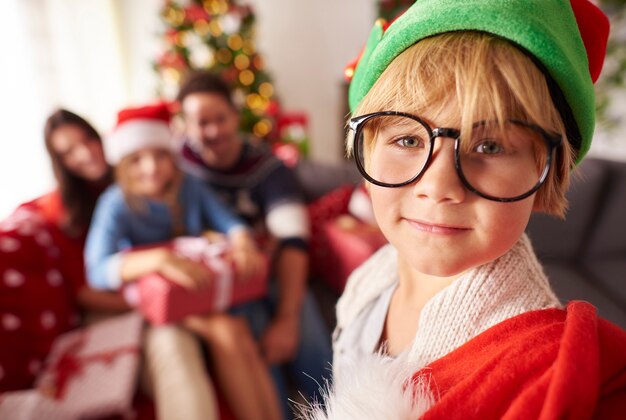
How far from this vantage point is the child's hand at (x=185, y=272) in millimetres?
969

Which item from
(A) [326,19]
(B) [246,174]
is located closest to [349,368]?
(B) [246,174]

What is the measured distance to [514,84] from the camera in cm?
30

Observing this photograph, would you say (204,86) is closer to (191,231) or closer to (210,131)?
(210,131)

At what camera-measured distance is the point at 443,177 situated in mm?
304

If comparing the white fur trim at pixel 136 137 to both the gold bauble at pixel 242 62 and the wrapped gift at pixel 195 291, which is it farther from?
the gold bauble at pixel 242 62

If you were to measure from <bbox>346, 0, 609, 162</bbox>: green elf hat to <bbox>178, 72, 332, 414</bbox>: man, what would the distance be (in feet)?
3.03

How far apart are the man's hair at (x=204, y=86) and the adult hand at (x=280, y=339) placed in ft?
2.41

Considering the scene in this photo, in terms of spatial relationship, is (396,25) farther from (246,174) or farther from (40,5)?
(40,5)

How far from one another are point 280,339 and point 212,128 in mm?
697

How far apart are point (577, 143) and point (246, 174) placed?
46.2 inches

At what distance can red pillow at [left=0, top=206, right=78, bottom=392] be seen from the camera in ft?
2.92

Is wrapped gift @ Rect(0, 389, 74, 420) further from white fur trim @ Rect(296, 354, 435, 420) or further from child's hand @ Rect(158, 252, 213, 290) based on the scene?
white fur trim @ Rect(296, 354, 435, 420)

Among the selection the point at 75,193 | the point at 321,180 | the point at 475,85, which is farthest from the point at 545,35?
the point at 321,180

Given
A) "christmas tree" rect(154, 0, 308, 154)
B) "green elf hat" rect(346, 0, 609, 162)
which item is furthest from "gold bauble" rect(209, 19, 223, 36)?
"green elf hat" rect(346, 0, 609, 162)
